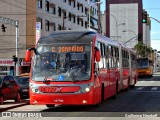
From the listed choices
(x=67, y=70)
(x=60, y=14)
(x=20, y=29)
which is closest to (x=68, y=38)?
(x=67, y=70)

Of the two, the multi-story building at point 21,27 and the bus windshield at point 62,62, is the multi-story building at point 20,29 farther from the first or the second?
the bus windshield at point 62,62

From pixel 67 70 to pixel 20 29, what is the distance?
45.6 meters

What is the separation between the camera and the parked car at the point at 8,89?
1996 cm

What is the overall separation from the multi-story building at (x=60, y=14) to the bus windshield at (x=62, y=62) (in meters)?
35.0

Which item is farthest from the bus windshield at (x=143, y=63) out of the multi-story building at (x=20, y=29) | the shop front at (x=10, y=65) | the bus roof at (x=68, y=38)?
the bus roof at (x=68, y=38)

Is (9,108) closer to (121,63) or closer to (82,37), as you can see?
(82,37)

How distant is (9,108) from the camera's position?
17.7 meters

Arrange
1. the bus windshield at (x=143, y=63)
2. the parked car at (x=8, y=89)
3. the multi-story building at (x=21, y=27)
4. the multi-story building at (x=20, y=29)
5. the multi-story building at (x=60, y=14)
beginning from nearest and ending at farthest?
1. the parked car at (x=8, y=89)
2. the bus windshield at (x=143, y=63)
3. the multi-story building at (x=21, y=27)
4. the multi-story building at (x=20, y=29)
5. the multi-story building at (x=60, y=14)

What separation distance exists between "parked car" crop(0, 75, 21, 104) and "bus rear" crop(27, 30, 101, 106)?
4.53m

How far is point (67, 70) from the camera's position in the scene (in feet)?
51.1

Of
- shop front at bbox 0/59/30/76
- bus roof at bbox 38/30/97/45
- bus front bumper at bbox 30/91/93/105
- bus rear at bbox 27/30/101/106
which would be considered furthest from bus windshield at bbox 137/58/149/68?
bus front bumper at bbox 30/91/93/105

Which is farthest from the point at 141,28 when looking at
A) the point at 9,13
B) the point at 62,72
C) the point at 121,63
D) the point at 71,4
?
the point at 62,72

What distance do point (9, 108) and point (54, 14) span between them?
50.8 meters

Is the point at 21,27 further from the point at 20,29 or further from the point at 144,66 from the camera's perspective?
the point at 144,66
